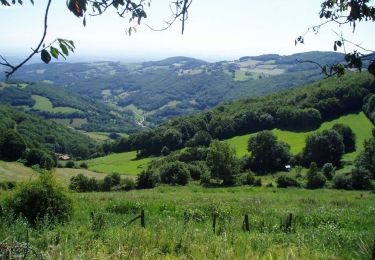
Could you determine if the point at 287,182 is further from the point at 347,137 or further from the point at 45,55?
the point at 45,55

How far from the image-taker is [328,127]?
3772 inches

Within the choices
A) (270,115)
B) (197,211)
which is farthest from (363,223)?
(270,115)

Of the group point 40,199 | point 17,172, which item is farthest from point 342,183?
point 40,199

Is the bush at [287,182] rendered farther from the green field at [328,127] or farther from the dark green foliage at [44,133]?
the dark green foliage at [44,133]

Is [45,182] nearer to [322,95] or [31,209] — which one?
[31,209]

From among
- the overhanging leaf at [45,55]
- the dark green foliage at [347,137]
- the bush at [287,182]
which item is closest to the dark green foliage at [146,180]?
the bush at [287,182]

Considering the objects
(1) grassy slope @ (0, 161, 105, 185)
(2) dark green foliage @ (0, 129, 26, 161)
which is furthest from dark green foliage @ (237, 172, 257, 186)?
(2) dark green foliage @ (0, 129, 26, 161)

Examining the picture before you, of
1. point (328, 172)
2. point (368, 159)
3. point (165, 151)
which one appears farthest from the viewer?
point (165, 151)

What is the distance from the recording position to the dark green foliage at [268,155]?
80.9m

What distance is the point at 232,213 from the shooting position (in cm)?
2128

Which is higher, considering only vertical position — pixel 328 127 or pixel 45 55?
pixel 45 55

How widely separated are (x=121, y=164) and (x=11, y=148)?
89.8 ft

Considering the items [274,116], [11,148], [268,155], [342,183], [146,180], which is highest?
[274,116]

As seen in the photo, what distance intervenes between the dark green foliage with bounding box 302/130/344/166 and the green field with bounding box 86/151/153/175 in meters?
35.6
